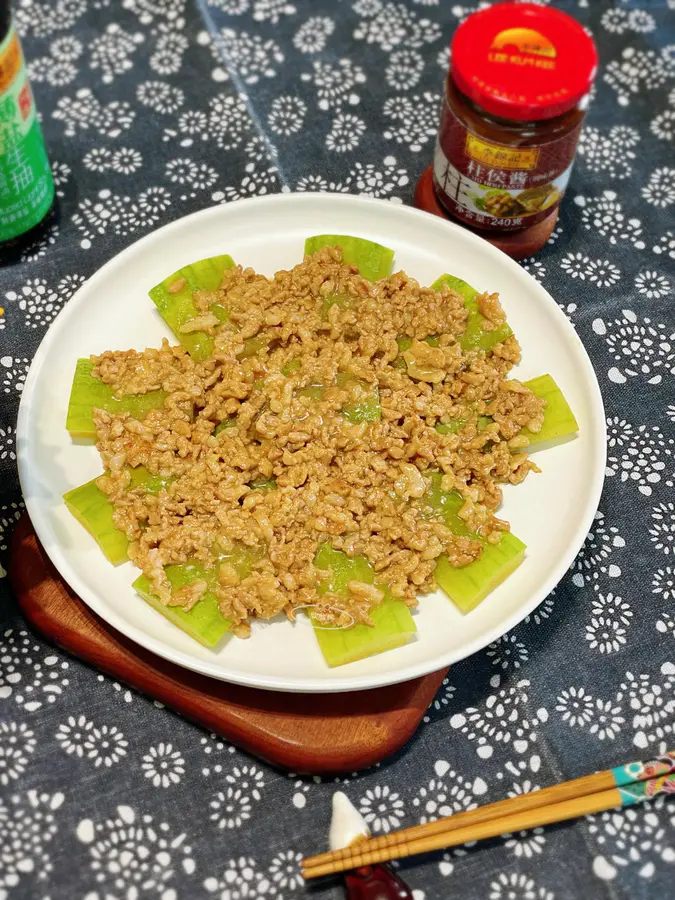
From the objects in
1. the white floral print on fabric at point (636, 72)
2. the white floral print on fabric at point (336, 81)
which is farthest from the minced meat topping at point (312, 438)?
the white floral print on fabric at point (636, 72)

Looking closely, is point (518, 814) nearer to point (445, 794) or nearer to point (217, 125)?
point (445, 794)

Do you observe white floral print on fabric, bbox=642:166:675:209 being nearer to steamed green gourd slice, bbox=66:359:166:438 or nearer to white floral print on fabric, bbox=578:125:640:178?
white floral print on fabric, bbox=578:125:640:178

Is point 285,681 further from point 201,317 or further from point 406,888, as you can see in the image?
point 201,317

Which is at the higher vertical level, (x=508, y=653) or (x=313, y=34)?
(x=313, y=34)

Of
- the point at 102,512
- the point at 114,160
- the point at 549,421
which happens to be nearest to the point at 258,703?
the point at 102,512

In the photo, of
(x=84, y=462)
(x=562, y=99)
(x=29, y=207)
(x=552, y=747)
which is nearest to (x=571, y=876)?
(x=552, y=747)

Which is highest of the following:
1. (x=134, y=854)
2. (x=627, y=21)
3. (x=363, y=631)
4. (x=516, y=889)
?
(x=627, y=21)
